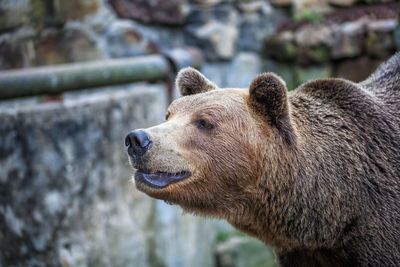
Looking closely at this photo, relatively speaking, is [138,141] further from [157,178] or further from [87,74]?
[87,74]

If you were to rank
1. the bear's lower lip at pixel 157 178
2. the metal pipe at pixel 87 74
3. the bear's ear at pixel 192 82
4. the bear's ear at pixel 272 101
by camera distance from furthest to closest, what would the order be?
the metal pipe at pixel 87 74 < the bear's ear at pixel 192 82 < the bear's ear at pixel 272 101 < the bear's lower lip at pixel 157 178

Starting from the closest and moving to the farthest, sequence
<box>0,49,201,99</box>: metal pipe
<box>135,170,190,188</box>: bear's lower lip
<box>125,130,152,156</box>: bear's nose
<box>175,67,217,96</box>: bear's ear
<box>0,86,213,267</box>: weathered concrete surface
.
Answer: <box>125,130,152,156</box>: bear's nose < <box>135,170,190,188</box>: bear's lower lip < <box>175,67,217,96</box>: bear's ear < <box>0,49,201,99</box>: metal pipe < <box>0,86,213,267</box>: weathered concrete surface

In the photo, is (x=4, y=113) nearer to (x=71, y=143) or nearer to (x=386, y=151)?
(x=71, y=143)

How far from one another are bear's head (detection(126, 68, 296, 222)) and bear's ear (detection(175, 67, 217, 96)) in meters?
0.22

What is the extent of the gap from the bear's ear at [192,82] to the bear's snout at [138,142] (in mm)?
648

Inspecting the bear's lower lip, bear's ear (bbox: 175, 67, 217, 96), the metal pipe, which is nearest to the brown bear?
the bear's lower lip

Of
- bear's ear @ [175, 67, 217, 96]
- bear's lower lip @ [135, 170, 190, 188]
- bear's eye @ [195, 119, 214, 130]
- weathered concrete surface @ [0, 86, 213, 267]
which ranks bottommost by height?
weathered concrete surface @ [0, 86, 213, 267]

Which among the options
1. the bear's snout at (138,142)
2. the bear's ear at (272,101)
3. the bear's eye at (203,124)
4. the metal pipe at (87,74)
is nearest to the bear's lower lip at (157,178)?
the bear's snout at (138,142)

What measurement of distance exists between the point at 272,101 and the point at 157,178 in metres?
0.68

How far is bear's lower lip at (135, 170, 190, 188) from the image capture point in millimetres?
3225

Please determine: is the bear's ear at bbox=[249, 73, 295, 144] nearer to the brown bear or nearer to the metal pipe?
the brown bear

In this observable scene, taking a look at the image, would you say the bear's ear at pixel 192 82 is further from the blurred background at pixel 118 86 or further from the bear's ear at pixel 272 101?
the blurred background at pixel 118 86

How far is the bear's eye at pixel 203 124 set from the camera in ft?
10.9

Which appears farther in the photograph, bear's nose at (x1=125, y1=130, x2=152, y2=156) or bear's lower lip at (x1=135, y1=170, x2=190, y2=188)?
bear's lower lip at (x1=135, y1=170, x2=190, y2=188)
